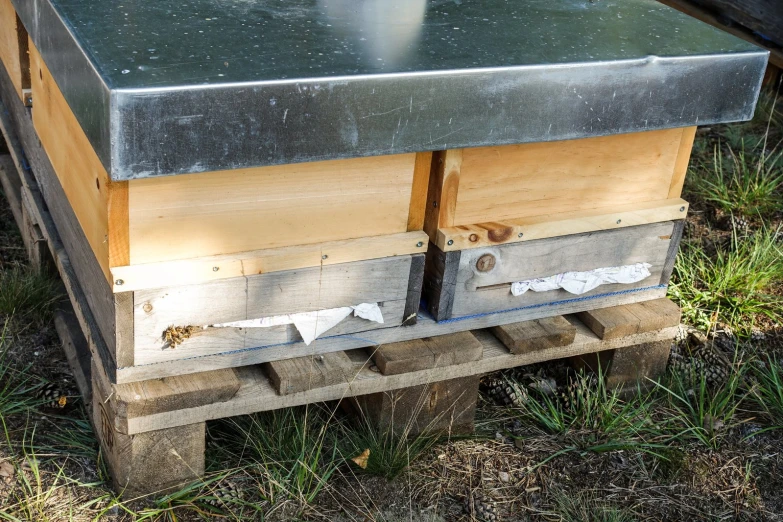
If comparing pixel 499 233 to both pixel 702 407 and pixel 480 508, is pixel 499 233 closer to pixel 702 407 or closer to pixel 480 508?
pixel 480 508

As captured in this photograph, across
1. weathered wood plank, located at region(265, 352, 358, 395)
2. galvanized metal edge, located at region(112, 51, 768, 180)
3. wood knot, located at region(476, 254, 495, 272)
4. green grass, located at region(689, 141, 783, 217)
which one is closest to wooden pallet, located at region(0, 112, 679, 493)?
weathered wood plank, located at region(265, 352, 358, 395)

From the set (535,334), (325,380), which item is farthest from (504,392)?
(325,380)

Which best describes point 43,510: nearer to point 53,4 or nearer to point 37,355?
point 37,355

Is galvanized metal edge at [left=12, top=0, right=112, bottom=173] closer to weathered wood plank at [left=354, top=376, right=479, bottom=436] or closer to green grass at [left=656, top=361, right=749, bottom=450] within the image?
weathered wood plank at [left=354, top=376, right=479, bottom=436]

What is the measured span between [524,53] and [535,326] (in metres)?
0.82

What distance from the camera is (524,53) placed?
85.0 inches

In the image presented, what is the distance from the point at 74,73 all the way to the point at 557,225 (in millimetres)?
1255


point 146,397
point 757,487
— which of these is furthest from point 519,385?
point 146,397

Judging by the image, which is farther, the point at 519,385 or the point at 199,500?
the point at 519,385

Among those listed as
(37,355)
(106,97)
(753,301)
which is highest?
(106,97)

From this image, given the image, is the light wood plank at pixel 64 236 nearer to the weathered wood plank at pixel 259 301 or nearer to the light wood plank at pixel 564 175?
A: the weathered wood plank at pixel 259 301

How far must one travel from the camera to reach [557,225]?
8.13ft

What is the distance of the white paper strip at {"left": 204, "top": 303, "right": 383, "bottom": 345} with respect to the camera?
226cm

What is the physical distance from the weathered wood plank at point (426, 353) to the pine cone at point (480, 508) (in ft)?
1.16
